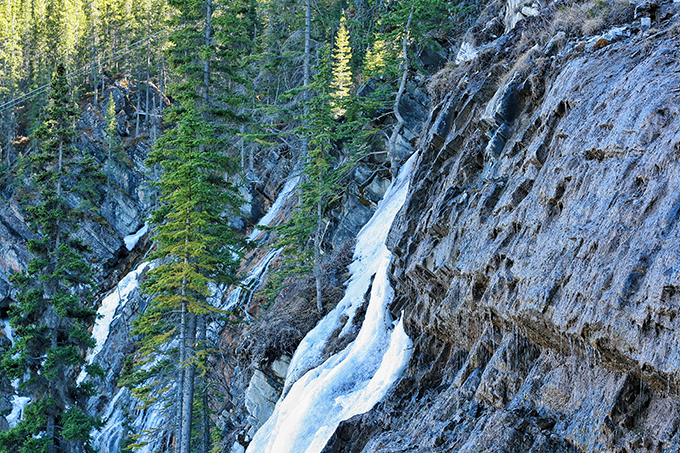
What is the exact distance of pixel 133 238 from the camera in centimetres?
4697

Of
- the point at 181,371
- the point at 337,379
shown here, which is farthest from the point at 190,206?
the point at 337,379

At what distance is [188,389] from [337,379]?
7426mm

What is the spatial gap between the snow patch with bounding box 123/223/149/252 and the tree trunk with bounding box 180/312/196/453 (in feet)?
101

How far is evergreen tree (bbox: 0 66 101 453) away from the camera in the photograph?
1850cm

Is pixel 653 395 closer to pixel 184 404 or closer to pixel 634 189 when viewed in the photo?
pixel 634 189

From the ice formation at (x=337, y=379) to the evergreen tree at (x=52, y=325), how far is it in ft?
29.9

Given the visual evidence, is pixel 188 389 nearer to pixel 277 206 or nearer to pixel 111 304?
pixel 277 206

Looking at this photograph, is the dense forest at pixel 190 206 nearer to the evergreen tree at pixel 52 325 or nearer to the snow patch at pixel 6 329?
the evergreen tree at pixel 52 325

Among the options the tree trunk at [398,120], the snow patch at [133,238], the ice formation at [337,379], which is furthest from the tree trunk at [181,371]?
the snow patch at [133,238]

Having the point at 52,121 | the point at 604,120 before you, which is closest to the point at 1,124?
the point at 52,121

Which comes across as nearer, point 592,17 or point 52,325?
point 592,17

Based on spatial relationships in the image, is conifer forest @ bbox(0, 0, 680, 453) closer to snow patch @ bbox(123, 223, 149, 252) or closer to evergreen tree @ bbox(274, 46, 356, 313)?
evergreen tree @ bbox(274, 46, 356, 313)

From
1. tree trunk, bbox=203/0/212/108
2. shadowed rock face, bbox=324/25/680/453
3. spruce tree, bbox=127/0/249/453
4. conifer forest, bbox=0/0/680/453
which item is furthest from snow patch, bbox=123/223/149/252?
shadowed rock face, bbox=324/25/680/453

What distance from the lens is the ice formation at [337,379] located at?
33.9 ft
